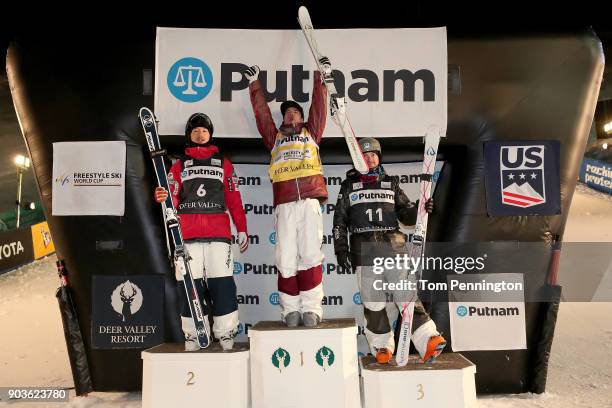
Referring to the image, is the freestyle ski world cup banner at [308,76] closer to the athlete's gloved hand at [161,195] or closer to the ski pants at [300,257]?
the athlete's gloved hand at [161,195]

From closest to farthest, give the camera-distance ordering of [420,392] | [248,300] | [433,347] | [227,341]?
[420,392]
[433,347]
[227,341]
[248,300]

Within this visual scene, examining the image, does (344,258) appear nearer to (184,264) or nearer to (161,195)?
(184,264)

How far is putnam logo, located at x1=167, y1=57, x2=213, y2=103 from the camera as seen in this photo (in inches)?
121

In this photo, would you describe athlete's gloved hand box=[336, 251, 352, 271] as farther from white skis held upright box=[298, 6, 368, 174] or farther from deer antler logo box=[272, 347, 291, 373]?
deer antler logo box=[272, 347, 291, 373]

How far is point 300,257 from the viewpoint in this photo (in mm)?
2811

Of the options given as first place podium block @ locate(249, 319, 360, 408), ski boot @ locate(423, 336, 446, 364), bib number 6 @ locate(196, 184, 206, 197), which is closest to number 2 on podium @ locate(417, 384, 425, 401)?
ski boot @ locate(423, 336, 446, 364)

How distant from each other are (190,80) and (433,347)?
86.3 inches

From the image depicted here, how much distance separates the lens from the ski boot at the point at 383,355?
2633mm

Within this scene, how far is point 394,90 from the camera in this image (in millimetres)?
3100

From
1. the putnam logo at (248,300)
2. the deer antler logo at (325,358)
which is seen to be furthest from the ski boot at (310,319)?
the putnam logo at (248,300)

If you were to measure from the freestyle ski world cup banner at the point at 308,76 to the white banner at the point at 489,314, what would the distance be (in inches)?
41.6

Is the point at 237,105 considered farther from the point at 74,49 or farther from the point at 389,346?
the point at 389,346

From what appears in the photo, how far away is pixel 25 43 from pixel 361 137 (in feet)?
7.33

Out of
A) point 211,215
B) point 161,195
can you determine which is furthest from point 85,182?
point 211,215
